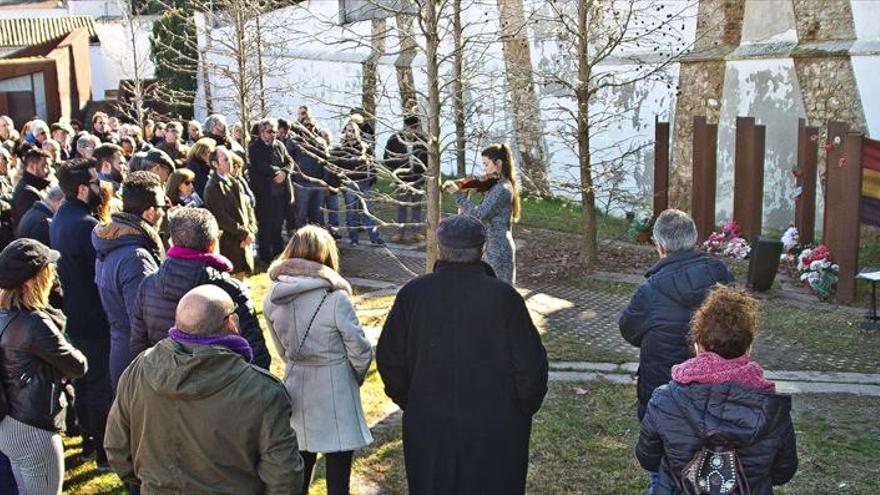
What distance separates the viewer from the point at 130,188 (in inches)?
226

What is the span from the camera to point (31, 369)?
15.9 feet

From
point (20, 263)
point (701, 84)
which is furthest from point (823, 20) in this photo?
point (20, 263)

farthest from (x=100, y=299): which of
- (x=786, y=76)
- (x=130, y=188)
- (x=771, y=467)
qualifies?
(x=786, y=76)

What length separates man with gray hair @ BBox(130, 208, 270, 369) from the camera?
16.5 ft

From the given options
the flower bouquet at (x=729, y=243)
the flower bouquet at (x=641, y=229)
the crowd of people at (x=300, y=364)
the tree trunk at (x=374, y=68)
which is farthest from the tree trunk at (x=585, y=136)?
the crowd of people at (x=300, y=364)

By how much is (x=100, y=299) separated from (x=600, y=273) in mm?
7687

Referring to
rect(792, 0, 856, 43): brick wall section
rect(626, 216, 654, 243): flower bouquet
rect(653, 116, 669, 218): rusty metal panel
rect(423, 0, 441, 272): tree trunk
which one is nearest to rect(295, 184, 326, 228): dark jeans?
rect(626, 216, 654, 243): flower bouquet

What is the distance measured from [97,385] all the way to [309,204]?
313 inches

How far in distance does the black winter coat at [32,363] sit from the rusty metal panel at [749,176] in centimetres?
1055

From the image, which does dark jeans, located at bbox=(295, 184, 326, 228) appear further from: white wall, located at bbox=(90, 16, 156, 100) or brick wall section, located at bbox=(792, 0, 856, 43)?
white wall, located at bbox=(90, 16, 156, 100)

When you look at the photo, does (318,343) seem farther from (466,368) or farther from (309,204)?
(309,204)

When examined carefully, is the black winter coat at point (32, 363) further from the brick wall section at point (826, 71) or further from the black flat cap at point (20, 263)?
the brick wall section at point (826, 71)

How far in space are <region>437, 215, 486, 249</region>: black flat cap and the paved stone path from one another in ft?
14.8

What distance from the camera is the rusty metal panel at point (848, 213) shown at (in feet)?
35.5
